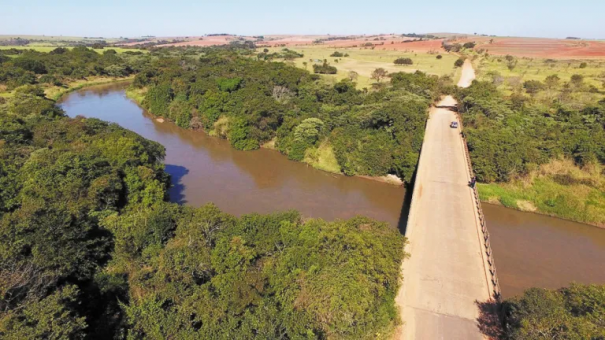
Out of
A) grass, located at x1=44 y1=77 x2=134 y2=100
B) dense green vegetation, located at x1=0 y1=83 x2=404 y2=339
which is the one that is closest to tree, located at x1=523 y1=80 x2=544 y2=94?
dense green vegetation, located at x1=0 y1=83 x2=404 y2=339

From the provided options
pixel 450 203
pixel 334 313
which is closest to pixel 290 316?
pixel 334 313

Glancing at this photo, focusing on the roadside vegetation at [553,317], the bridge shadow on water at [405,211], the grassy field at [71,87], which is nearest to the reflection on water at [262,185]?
the bridge shadow on water at [405,211]

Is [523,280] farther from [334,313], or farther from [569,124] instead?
[569,124]

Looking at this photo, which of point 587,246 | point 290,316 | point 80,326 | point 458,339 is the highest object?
point 80,326

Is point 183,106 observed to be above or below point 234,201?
above

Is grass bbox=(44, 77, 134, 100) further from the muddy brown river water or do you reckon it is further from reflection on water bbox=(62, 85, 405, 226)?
the muddy brown river water

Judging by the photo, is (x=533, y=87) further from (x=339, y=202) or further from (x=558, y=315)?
(x=558, y=315)
